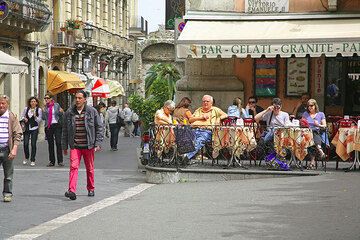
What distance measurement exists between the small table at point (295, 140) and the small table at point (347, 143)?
71 centimetres

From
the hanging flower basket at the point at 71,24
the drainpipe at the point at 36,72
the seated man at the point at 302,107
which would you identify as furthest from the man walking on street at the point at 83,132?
the hanging flower basket at the point at 71,24

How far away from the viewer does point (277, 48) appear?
61.9 ft

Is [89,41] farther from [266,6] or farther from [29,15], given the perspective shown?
[266,6]

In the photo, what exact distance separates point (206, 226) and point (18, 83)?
2780 centimetres

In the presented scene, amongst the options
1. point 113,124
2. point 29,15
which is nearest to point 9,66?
point 113,124

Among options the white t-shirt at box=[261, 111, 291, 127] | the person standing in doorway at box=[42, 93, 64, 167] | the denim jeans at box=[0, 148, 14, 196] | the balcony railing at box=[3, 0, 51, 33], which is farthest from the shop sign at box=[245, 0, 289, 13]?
the balcony railing at box=[3, 0, 51, 33]

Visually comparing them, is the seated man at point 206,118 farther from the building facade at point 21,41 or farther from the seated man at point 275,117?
the building facade at point 21,41

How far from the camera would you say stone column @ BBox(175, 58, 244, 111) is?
21203 millimetres

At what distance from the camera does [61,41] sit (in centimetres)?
4334

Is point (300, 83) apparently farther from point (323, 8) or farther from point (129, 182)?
point (129, 182)

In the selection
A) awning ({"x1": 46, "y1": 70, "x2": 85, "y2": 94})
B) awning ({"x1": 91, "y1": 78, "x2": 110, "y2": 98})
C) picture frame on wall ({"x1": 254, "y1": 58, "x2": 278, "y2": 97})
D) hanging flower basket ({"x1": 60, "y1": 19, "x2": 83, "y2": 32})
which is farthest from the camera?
hanging flower basket ({"x1": 60, "y1": 19, "x2": 83, "y2": 32})

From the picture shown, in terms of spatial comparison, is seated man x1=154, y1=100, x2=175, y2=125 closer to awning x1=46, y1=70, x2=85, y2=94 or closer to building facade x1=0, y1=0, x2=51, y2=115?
building facade x1=0, y1=0, x2=51, y2=115

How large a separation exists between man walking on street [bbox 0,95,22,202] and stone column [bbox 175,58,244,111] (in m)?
7.81

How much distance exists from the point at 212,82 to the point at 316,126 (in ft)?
13.8
